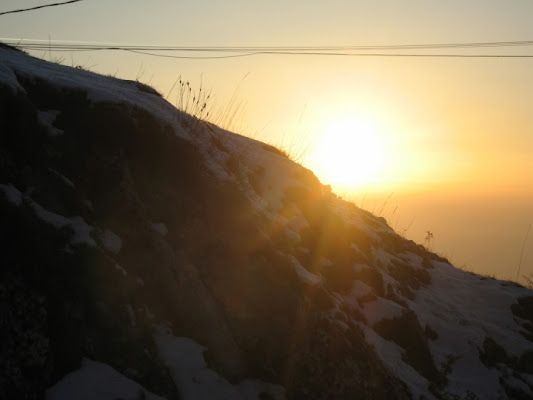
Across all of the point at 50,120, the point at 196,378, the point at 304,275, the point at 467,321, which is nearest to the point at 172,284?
the point at 196,378

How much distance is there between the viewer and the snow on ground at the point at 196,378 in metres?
4.70

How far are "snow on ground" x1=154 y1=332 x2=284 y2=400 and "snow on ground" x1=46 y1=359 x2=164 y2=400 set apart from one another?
45 centimetres

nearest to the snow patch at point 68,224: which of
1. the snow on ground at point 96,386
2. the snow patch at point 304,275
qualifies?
the snow on ground at point 96,386

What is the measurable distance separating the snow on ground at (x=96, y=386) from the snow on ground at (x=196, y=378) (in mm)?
452

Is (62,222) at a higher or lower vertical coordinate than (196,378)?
higher

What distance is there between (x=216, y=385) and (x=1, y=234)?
2.53m

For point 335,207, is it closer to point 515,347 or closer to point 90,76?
point 515,347

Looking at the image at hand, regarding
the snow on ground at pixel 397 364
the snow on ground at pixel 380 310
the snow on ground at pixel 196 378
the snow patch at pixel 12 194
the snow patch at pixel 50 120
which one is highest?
the snow patch at pixel 50 120

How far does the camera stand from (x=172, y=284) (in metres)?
5.43

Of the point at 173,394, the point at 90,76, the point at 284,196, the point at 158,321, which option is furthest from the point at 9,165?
the point at 284,196

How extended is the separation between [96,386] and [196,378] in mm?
1107

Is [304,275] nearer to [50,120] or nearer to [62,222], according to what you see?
[62,222]

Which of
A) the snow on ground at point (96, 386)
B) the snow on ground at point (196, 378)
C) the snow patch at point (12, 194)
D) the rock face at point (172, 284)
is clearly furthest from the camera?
the snow on ground at point (196, 378)

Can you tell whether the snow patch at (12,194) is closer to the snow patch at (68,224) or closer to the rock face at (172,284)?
the rock face at (172,284)
